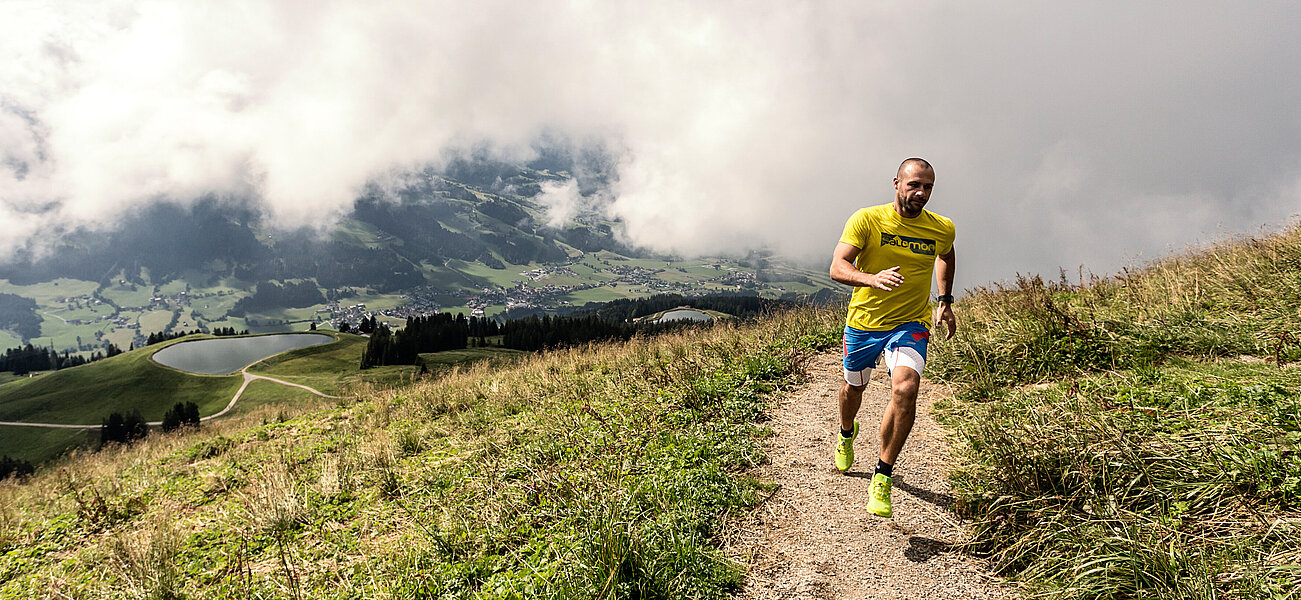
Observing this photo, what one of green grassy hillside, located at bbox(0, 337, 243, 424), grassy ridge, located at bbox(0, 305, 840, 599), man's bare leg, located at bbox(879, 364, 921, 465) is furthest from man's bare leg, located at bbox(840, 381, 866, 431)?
green grassy hillside, located at bbox(0, 337, 243, 424)

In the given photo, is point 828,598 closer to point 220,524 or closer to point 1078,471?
point 1078,471

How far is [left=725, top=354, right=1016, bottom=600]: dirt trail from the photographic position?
3900mm

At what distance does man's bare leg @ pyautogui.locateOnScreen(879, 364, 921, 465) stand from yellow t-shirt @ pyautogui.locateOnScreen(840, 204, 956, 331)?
1.63ft

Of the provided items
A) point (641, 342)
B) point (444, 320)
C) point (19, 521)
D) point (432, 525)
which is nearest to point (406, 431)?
point (432, 525)

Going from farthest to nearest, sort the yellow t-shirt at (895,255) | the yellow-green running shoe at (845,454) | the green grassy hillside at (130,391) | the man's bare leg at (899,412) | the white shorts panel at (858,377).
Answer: the green grassy hillside at (130,391), the yellow-green running shoe at (845,454), the white shorts panel at (858,377), the yellow t-shirt at (895,255), the man's bare leg at (899,412)

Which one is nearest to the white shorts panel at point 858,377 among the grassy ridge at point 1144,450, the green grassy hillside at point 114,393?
the grassy ridge at point 1144,450

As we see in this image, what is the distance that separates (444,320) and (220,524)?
323ft

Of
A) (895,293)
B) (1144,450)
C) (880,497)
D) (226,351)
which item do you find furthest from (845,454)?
(226,351)

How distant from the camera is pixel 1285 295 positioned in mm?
7387

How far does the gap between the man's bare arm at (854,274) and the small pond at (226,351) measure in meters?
117

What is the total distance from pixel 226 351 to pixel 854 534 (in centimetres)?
15508

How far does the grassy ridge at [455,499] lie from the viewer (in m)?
4.58

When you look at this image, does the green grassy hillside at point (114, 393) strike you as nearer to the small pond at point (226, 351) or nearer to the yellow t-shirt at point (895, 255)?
the small pond at point (226, 351)

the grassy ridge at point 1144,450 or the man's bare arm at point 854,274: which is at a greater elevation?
the man's bare arm at point 854,274
